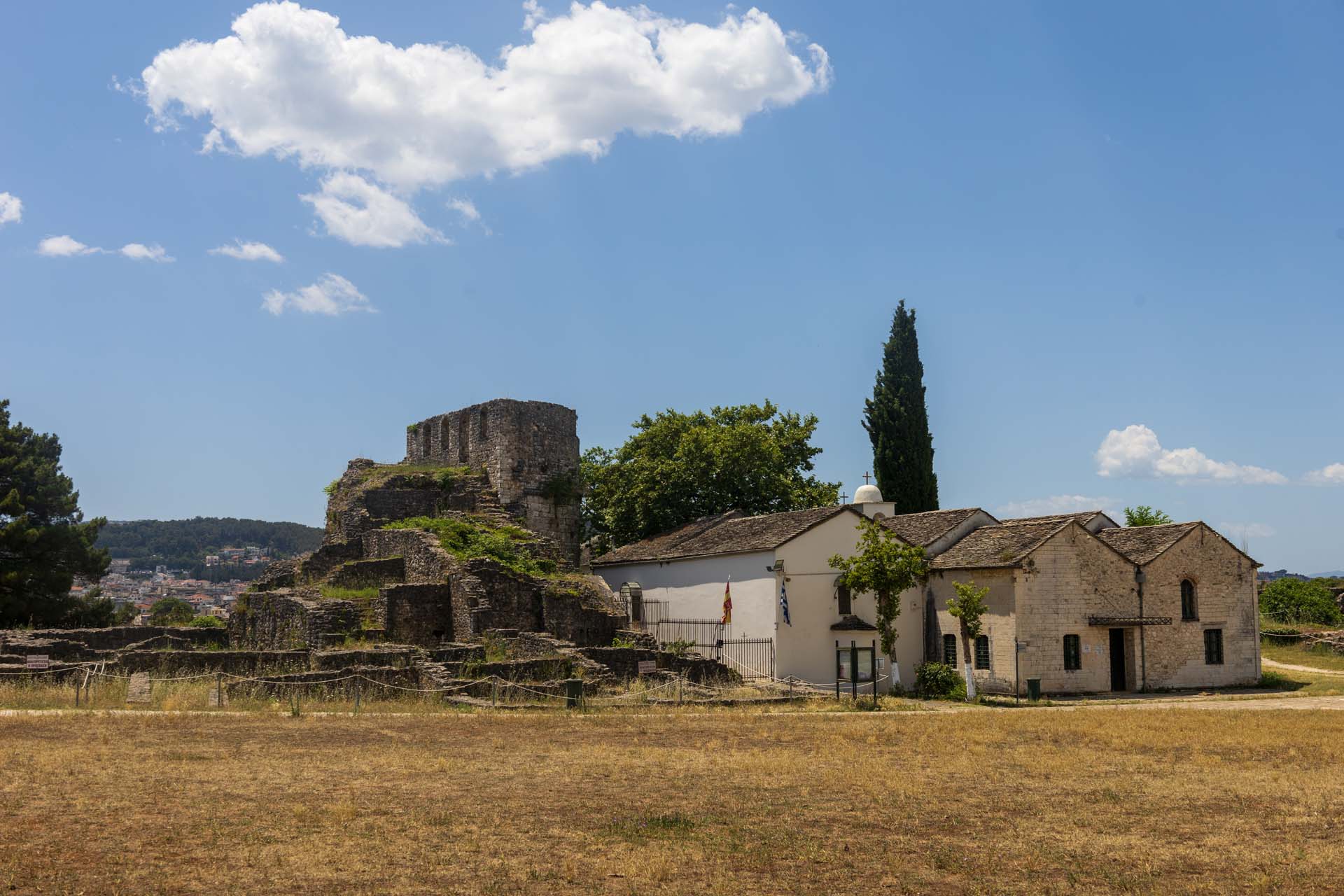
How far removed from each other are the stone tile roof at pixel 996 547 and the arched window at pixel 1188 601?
6.33m

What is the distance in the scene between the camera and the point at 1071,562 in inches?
1497

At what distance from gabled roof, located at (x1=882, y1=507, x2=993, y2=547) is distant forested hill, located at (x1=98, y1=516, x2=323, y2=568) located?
97417 mm

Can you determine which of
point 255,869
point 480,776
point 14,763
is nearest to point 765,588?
point 480,776

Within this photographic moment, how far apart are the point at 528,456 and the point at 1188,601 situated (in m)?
25.9

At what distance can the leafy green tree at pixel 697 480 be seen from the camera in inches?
2037

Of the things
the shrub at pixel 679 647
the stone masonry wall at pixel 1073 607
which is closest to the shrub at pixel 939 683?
the stone masonry wall at pixel 1073 607

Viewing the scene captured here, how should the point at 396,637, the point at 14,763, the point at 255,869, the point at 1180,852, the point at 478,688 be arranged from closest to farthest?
Answer: 1. the point at 255,869
2. the point at 1180,852
3. the point at 14,763
4. the point at 478,688
5. the point at 396,637

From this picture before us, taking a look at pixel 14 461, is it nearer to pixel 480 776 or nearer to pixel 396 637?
pixel 396 637

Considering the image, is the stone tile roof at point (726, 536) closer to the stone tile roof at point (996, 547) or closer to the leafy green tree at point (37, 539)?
the stone tile roof at point (996, 547)

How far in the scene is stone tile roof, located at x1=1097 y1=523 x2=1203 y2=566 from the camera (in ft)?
133

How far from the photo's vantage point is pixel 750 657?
120 ft

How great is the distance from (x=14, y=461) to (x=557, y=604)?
2719 centimetres

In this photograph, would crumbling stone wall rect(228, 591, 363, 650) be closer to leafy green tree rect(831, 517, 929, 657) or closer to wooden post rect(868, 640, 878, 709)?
wooden post rect(868, 640, 878, 709)

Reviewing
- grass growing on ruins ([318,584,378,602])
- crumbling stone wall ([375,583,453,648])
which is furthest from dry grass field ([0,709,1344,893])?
grass growing on ruins ([318,584,378,602])
